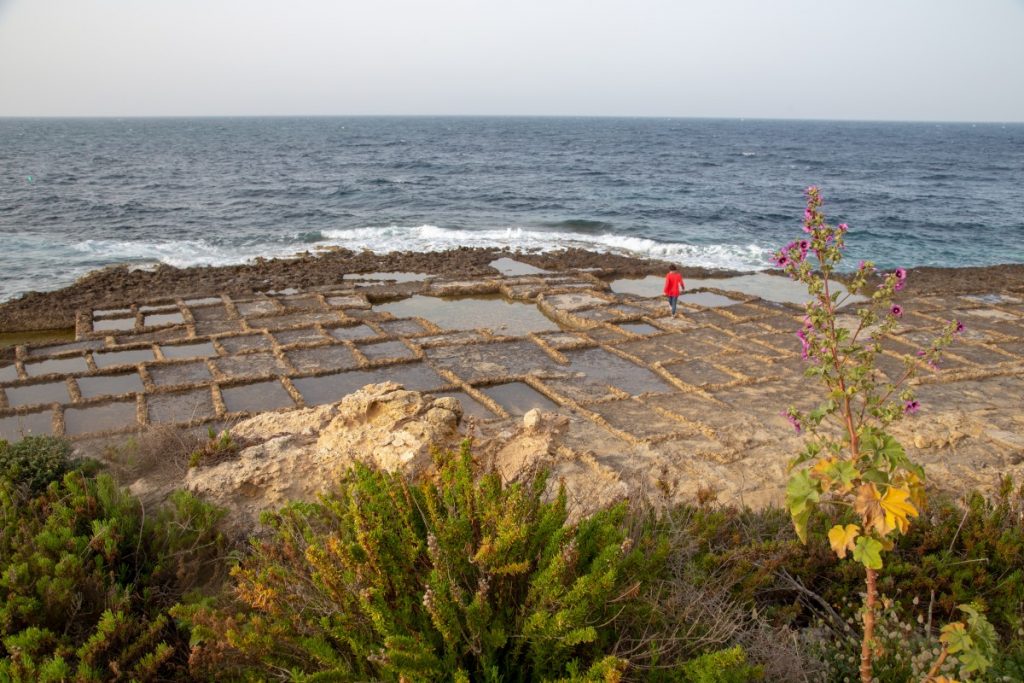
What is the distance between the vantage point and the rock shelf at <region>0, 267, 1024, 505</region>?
8.28 meters

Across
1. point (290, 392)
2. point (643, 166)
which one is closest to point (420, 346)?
point (290, 392)

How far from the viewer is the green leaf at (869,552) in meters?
2.84

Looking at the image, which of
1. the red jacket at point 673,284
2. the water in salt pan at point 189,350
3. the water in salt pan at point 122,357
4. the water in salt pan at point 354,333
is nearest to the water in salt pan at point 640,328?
the red jacket at point 673,284

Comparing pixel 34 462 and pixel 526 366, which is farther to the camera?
pixel 526 366

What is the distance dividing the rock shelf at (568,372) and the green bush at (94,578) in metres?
3.80

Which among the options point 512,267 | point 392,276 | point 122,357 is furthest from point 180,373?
point 512,267

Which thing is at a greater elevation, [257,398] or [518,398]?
[518,398]

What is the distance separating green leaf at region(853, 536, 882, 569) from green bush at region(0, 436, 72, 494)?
6040 mm

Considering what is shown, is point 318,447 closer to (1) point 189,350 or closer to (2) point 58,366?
(1) point 189,350

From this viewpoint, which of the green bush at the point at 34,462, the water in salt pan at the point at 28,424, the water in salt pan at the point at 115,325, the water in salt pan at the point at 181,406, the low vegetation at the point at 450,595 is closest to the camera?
the low vegetation at the point at 450,595

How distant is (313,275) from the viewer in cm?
1842

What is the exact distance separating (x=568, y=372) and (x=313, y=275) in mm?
9687

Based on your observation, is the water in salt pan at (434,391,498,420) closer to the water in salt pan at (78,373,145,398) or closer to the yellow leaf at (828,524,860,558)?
the water in salt pan at (78,373,145,398)

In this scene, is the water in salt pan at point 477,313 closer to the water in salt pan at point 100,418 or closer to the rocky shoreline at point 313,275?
the rocky shoreline at point 313,275
